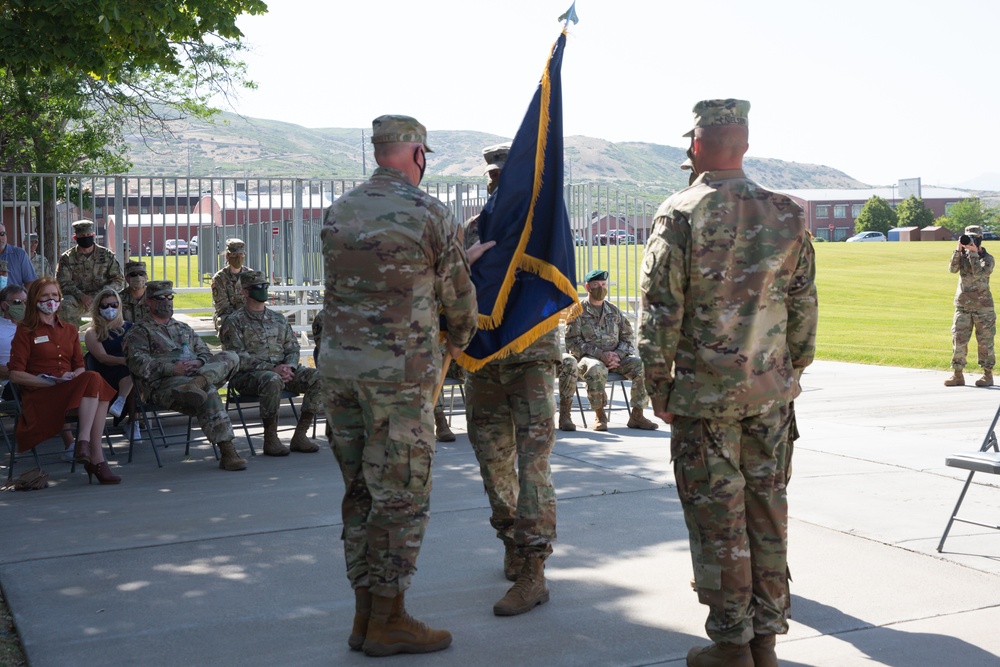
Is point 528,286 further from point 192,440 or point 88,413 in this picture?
point 192,440

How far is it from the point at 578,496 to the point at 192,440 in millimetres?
4661

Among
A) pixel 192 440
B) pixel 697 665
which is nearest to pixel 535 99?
pixel 697 665

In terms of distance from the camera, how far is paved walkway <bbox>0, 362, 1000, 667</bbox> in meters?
4.64

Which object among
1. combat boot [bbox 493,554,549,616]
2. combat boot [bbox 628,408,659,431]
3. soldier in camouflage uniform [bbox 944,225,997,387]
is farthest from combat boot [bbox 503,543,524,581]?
soldier in camouflage uniform [bbox 944,225,997,387]

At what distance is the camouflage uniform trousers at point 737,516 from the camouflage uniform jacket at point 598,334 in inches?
276

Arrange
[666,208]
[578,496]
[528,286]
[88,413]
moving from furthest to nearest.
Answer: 1. [88,413]
2. [578,496]
3. [528,286]
4. [666,208]

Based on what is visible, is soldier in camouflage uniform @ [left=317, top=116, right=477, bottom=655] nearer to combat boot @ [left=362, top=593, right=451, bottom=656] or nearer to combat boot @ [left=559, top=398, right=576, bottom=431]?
combat boot @ [left=362, top=593, right=451, bottom=656]

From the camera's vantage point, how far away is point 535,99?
5.57 metres

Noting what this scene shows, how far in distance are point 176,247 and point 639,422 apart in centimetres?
628

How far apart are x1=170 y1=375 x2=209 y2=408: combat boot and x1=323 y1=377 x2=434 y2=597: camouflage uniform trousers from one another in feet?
15.9

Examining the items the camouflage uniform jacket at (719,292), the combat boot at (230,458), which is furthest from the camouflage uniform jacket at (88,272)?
the camouflage uniform jacket at (719,292)

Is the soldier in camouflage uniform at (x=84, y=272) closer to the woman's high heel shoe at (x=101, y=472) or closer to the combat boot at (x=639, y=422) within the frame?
the woman's high heel shoe at (x=101, y=472)

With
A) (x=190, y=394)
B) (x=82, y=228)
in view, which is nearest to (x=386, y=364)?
(x=190, y=394)

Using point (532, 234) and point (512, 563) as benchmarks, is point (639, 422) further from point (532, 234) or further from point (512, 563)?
point (532, 234)
